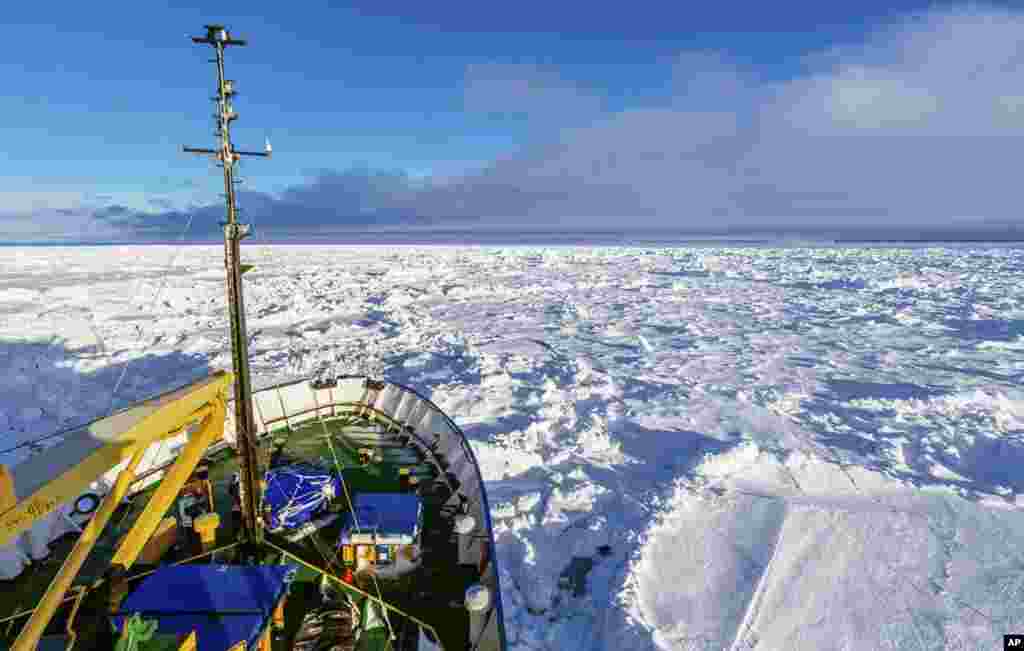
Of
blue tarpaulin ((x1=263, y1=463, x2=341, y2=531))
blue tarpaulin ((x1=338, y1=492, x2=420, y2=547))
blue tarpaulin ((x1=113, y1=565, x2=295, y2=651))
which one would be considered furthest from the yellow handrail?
blue tarpaulin ((x1=263, y1=463, x2=341, y2=531))

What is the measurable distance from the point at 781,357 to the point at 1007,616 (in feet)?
44.3

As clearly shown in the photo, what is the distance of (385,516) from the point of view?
21.0ft

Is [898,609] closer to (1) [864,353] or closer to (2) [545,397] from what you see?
(2) [545,397]

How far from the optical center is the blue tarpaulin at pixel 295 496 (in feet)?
22.7

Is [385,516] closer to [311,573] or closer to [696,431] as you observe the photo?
[311,573]

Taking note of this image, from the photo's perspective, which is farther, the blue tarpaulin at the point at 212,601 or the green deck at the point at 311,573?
the green deck at the point at 311,573

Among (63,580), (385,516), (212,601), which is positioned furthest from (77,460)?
(385,516)

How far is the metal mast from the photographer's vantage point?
232 inches

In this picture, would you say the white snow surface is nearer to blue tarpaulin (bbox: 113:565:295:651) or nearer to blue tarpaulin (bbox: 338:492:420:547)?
blue tarpaulin (bbox: 338:492:420:547)

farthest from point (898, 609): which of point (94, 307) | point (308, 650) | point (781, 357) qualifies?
point (94, 307)

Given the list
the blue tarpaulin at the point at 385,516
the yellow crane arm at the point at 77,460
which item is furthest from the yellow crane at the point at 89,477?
the blue tarpaulin at the point at 385,516

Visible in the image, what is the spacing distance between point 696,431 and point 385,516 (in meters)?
9.11

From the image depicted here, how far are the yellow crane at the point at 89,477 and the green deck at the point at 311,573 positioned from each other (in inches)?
61.8

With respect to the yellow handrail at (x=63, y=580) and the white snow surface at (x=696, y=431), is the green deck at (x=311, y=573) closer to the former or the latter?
the white snow surface at (x=696, y=431)
